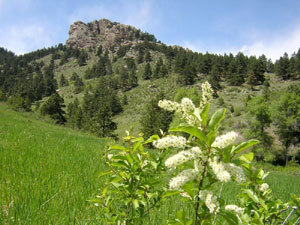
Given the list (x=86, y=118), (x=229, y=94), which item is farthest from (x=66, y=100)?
(x=229, y=94)

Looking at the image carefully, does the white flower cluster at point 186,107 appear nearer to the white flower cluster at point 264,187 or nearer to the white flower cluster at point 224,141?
the white flower cluster at point 224,141

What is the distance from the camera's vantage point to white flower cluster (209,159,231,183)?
2.57ft

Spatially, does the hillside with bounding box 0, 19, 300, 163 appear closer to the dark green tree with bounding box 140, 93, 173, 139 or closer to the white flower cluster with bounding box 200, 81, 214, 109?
the dark green tree with bounding box 140, 93, 173, 139

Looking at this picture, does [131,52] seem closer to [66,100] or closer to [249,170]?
[66,100]

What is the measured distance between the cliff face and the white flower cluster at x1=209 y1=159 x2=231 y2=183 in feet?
436

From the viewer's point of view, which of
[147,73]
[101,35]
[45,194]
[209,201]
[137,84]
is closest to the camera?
[209,201]

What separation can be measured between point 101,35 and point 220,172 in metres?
154

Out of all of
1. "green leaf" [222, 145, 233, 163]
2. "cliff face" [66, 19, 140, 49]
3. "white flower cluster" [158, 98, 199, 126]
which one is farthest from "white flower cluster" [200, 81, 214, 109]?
"cliff face" [66, 19, 140, 49]

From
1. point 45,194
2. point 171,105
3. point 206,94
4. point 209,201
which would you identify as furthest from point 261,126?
point 209,201

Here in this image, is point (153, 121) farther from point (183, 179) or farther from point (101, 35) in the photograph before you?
point (101, 35)

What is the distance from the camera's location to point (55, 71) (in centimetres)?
Result: 10581

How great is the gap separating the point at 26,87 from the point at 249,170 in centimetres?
8092

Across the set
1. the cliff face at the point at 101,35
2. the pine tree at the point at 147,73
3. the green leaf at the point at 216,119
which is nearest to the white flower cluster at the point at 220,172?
the green leaf at the point at 216,119

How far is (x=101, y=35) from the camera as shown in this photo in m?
141
